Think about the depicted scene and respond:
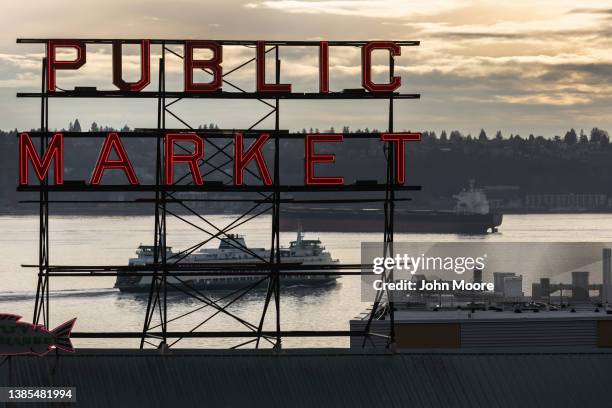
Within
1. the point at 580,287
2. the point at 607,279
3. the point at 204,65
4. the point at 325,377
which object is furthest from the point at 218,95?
the point at 607,279

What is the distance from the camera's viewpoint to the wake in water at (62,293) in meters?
148

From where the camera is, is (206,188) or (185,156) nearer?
(185,156)

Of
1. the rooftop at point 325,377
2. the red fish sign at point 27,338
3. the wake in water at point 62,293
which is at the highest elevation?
the red fish sign at point 27,338

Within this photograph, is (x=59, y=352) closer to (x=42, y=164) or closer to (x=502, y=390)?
(x=42, y=164)

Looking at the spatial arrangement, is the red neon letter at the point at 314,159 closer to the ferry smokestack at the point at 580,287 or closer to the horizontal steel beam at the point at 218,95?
the horizontal steel beam at the point at 218,95

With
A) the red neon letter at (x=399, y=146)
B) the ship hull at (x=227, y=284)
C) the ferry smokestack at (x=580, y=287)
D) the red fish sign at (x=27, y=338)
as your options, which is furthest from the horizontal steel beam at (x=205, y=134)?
the ship hull at (x=227, y=284)

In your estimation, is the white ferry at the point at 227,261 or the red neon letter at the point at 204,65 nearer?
the red neon letter at the point at 204,65

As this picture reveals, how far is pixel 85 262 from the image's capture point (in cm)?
19512

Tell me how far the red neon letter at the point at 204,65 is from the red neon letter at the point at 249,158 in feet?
7.35

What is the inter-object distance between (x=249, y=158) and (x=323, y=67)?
4634 millimetres

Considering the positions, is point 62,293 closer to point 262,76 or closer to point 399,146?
point 262,76

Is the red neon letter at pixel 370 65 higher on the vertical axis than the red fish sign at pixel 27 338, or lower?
higher

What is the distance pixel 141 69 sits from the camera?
157ft

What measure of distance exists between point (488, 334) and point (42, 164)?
31.2 m
